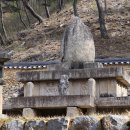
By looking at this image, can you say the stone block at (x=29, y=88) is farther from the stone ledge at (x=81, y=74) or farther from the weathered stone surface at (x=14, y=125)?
the weathered stone surface at (x=14, y=125)

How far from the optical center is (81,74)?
12938mm

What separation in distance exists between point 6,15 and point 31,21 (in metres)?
3.28

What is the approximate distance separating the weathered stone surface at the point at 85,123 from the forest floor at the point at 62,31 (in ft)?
58.5

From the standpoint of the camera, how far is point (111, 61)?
2212cm

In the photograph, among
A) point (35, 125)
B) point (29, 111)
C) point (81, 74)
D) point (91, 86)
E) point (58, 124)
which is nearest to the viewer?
point (58, 124)

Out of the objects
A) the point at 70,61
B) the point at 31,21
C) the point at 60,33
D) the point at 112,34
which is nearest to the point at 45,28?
the point at 60,33

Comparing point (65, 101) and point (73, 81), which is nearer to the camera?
point (65, 101)

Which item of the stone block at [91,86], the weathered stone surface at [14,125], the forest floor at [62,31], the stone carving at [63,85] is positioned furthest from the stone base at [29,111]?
the forest floor at [62,31]

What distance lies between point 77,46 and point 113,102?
2235 millimetres

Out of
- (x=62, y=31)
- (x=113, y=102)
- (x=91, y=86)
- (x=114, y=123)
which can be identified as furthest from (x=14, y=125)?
(x=62, y=31)

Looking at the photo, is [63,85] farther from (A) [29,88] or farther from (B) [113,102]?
(B) [113,102]

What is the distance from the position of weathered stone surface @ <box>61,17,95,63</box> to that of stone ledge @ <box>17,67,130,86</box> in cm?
72

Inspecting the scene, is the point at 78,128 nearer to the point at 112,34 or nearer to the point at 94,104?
the point at 94,104

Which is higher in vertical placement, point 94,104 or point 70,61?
point 70,61
